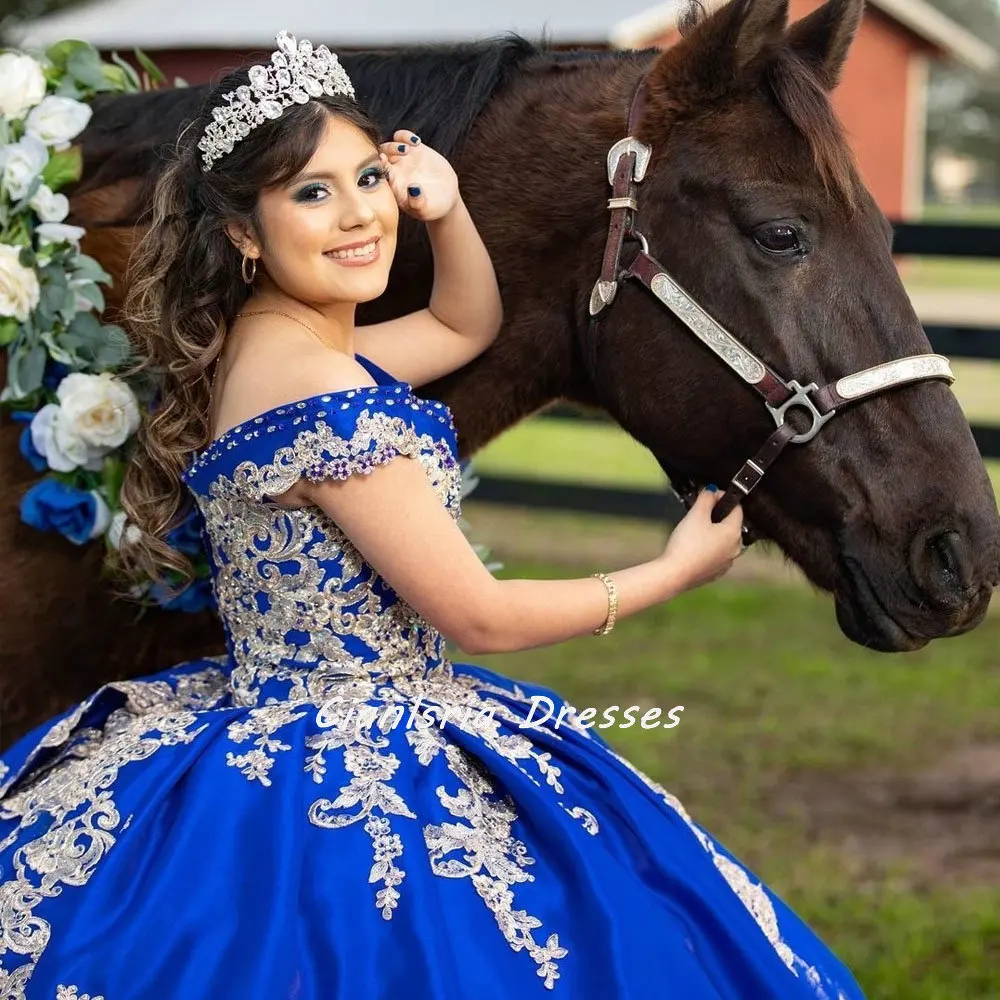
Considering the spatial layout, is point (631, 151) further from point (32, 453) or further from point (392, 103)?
point (32, 453)

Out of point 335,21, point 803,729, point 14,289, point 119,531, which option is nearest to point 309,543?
point 119,531

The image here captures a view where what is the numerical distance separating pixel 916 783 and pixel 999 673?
54.1 inches

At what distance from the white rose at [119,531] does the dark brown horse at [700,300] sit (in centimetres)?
16

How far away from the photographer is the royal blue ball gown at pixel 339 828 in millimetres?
1722

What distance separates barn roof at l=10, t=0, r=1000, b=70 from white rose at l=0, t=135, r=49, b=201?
28.9ft

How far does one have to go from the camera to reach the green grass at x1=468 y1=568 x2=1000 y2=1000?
3.59 m

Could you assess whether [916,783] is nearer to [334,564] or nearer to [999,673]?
[999,673]

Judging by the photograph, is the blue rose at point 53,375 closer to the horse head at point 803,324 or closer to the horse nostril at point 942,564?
the horse head at point 803,324

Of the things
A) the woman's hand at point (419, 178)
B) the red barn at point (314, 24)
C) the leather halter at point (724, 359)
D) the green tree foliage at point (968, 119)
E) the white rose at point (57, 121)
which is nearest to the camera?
the leather halter at point (724, 359)

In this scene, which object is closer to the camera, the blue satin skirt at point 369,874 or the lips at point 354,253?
the blue satin skirt at point 369,874

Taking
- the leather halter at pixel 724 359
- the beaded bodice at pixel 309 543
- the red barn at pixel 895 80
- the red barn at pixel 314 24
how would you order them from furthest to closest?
the red barn at pixel 895 80, the red barn at pixel 314 24, the leather halter at pixel 724 359, the beaded bodice at pixel 309 543

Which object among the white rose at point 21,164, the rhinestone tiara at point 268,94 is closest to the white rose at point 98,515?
Answer: the white rose at point 21,164

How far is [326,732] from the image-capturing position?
1.93m

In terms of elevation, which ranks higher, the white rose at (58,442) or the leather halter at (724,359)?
the leather halter at (724,359)
